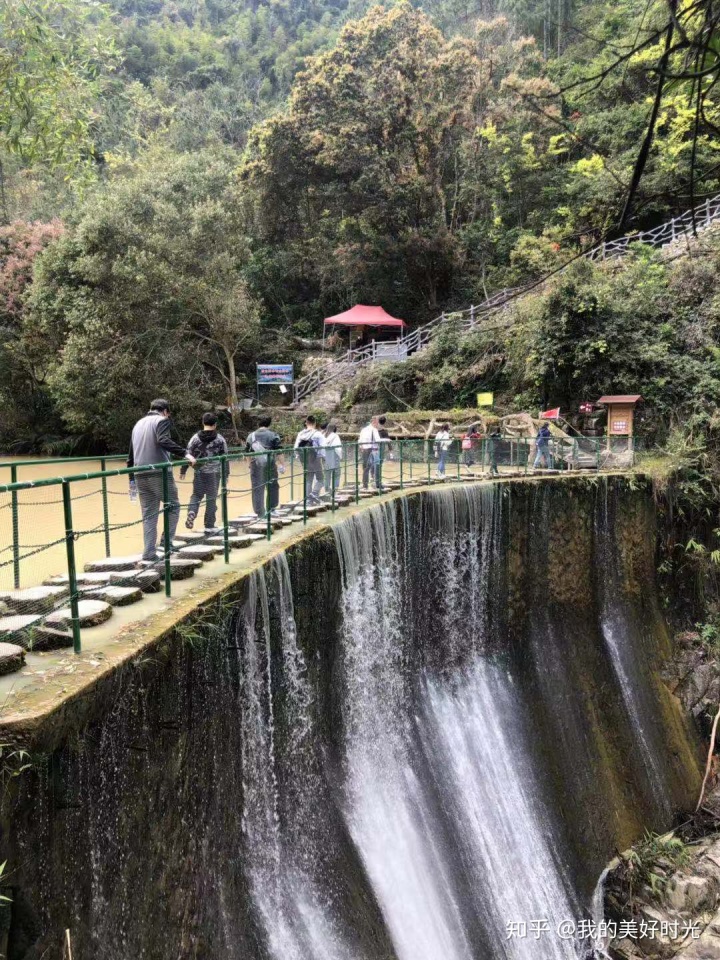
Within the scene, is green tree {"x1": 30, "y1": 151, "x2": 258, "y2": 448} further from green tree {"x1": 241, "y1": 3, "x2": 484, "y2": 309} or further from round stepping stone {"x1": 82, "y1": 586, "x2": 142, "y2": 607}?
round stepping stone {"x1": 82, "y1": 586, "x2": 142, "y2": 607}

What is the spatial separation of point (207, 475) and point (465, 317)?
69.6 ft

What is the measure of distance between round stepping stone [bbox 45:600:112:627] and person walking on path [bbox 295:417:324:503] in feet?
13.2

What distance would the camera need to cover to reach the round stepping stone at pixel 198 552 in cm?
645

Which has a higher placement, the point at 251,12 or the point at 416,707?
the point at 251,12

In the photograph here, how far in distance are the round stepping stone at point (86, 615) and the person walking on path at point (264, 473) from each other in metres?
2.89

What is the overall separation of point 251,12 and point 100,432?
51.9 meters

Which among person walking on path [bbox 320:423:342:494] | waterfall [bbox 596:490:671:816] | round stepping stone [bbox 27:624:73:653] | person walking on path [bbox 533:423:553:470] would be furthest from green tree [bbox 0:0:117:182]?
waterfall [bbox 596:490:671:816]

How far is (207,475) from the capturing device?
6.51m

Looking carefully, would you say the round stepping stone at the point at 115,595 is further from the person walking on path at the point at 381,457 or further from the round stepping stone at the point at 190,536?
the person walking on path at the point at 381,457

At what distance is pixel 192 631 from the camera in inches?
195

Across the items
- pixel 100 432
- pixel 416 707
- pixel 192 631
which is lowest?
pixel 416 707

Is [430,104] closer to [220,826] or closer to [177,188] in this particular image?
[177,188]

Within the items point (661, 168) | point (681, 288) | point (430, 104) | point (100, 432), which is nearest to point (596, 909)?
point (681, 288)

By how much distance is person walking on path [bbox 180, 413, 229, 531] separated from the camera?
21.2ft
